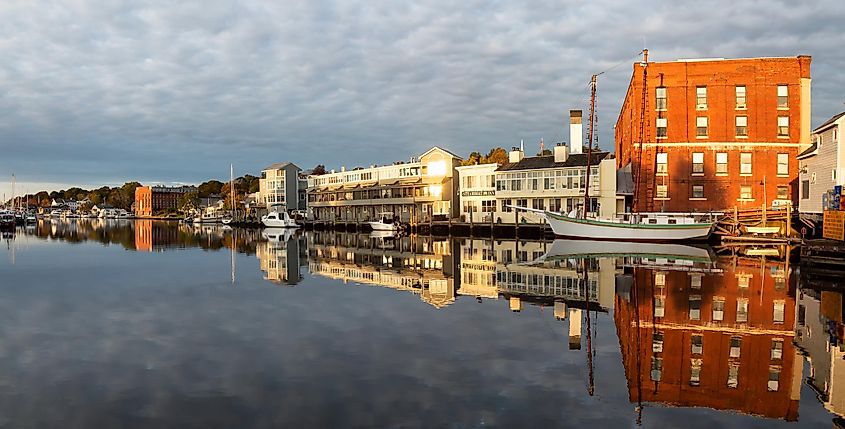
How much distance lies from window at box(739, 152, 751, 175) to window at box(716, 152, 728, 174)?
116 cm

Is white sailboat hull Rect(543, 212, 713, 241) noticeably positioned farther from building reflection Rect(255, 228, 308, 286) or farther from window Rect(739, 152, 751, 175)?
building reflection Rect(255, 228, 308, 286)

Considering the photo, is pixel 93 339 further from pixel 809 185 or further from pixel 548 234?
pixel 548 234

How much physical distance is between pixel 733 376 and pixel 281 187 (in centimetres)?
10468

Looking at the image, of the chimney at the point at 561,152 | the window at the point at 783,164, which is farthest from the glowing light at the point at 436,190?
the window at the point at 783,164

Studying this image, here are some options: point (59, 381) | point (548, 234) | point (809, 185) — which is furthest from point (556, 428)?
point (548, 234)

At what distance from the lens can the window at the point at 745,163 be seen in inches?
2025

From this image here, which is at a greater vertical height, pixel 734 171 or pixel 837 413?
pixel 734 171

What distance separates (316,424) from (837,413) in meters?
7.50

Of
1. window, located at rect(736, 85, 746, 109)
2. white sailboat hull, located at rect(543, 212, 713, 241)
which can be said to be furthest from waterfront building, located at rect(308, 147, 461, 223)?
window, located at rect(736, 85, 746, 109)

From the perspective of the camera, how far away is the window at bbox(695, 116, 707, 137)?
52469 mm

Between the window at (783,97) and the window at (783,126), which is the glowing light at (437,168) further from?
the window at (783,97)

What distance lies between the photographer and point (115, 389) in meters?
10.1

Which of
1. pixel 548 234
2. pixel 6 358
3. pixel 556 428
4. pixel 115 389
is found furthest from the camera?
pixel 548 234

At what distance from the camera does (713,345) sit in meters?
12.6
